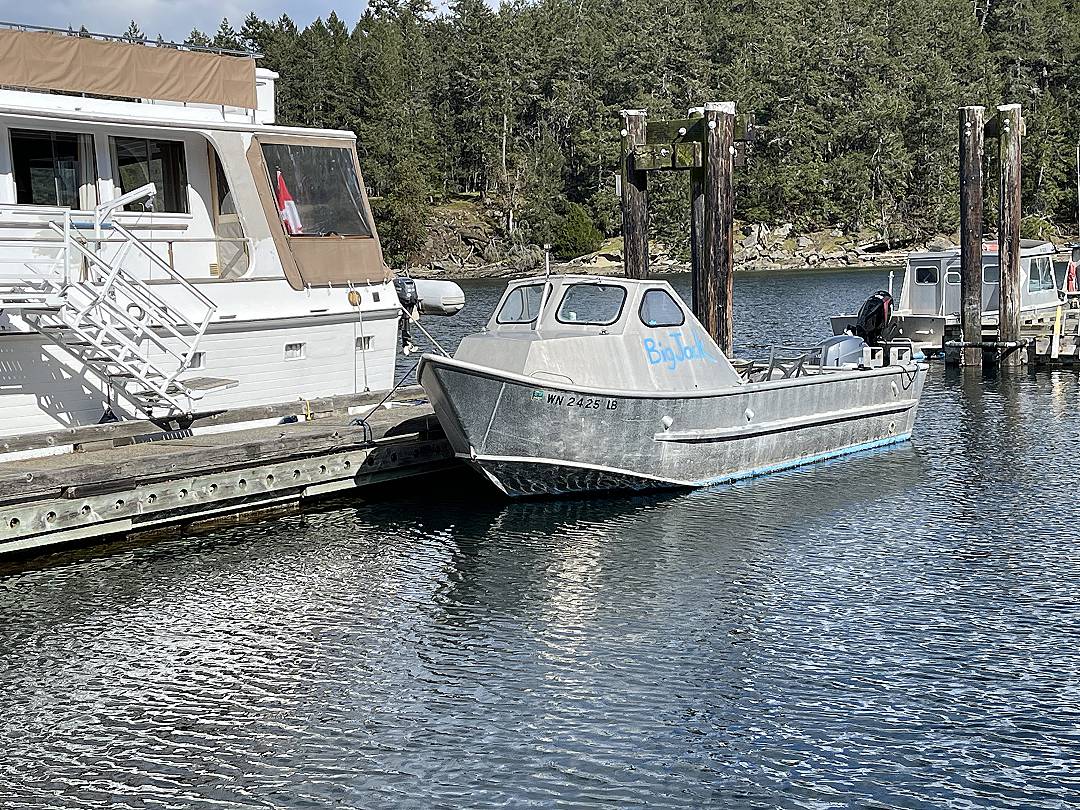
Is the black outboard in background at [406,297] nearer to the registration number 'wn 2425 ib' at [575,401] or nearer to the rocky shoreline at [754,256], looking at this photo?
the registration number 'wn 2425 ib' at [575,401]

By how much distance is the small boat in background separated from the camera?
30016mm

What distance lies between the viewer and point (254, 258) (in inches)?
714

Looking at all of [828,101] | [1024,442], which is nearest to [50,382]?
[1024,442]

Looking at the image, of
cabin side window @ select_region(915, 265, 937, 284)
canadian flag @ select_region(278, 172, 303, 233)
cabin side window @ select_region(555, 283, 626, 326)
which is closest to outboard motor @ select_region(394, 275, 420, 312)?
canadian flag @ select_region(278, 172, 303, 233)

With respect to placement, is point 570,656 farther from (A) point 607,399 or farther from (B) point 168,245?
(B) point 168,245

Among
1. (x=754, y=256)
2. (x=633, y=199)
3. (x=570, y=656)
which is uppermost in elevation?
(x=633, y=199)

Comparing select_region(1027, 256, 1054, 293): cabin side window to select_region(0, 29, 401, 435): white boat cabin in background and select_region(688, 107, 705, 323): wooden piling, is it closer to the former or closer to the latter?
select_region(688, 107, 705, 323): wooden piling

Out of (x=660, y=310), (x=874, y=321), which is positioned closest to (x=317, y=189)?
(x=660, y=310)

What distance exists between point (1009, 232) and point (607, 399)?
15347mm

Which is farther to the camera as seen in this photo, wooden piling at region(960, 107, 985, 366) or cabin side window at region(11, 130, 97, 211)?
wooden piling at region(960, 107, 985, 366)

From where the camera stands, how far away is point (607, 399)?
15.2 meters

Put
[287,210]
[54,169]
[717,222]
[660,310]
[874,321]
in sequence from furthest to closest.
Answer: [874,321] → [717,222] → [287,210] → [54,169] → [660,310]

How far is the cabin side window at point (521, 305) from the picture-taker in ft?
53.7

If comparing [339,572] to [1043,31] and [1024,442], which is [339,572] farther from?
[1043,31]
